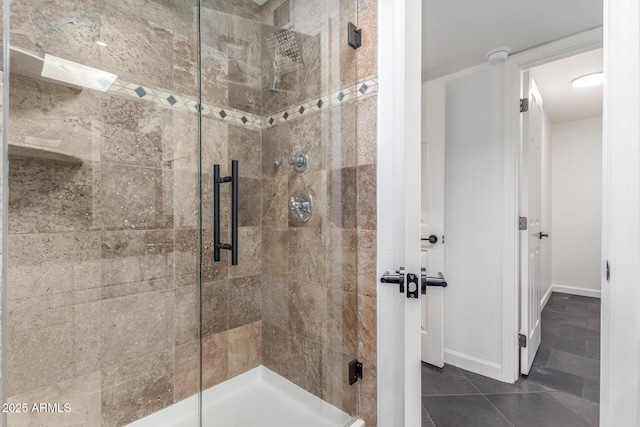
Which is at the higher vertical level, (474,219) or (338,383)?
(474,219)

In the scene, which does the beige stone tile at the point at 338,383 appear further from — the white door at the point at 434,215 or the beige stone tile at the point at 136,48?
the beige stone tile at the point at 136,48

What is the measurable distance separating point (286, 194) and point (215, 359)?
976 mm

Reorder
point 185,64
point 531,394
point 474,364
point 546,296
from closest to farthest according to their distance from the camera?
point 185,64, point 531,394, point 474,364, point 546,296

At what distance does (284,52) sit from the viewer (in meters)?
1.45

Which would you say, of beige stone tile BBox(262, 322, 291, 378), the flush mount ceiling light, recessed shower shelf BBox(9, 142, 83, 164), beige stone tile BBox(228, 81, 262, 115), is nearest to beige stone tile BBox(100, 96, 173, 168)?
recessed shower shelf BBox(9, 142, 83, 164)

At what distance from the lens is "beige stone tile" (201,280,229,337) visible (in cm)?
153

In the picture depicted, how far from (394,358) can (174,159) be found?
1.37 meters

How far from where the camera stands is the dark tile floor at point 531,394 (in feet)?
5.49

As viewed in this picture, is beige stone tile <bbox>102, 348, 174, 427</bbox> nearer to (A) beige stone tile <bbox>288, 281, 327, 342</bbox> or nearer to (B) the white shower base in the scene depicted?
(B) the white shower base

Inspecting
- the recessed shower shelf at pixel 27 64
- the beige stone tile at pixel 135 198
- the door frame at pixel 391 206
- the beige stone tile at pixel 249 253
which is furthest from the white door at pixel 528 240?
the recessed shower shelf at pixel 27 64

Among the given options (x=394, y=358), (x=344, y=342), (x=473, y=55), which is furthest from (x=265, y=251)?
(x=473, y=55)

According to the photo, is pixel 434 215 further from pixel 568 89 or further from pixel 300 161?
pixel 568 89

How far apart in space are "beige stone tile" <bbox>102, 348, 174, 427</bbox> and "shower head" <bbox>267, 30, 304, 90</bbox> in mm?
1459

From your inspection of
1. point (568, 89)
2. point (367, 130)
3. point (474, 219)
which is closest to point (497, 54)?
point (474, 219)
